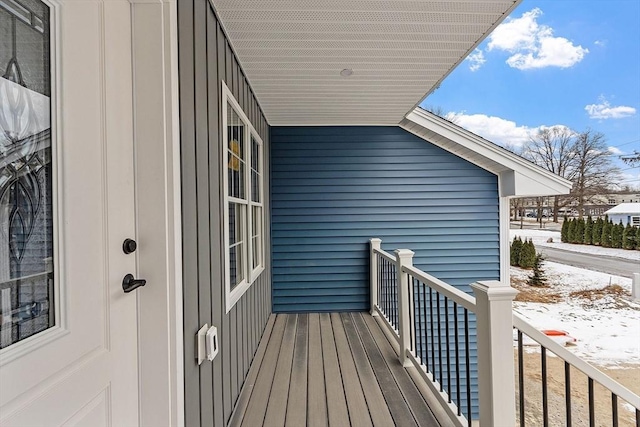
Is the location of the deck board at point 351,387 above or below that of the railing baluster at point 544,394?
below

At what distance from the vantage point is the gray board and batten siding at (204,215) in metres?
1.36

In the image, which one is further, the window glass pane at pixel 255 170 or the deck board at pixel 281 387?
the window glass pane at pixel 255 170

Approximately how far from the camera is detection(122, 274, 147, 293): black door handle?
1078 mm

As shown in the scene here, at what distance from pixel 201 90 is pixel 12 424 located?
57.3 inches

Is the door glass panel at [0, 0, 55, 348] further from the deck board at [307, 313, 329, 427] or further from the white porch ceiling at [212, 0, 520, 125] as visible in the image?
the deck board at [307, 313, 329, 427]

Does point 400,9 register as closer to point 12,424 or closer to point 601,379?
point 601,379

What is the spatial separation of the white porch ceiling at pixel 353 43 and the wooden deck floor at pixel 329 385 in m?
2.66

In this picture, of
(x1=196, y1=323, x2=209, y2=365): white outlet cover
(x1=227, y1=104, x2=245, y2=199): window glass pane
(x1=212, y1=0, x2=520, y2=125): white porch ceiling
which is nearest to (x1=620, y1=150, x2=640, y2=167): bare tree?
(x1=212, y1=0, x2=520, y2=125): white porch ceiling

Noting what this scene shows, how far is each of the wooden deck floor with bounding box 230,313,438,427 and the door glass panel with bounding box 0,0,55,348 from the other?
1650mm

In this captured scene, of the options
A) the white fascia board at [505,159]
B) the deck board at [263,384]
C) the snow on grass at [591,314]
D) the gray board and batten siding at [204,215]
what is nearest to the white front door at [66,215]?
the gray board and batten siding at [204,215]

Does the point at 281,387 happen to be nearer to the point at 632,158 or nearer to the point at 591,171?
the point at 591,171

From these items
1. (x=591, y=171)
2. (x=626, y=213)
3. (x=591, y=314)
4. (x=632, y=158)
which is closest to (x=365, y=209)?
(x=591, y=314)

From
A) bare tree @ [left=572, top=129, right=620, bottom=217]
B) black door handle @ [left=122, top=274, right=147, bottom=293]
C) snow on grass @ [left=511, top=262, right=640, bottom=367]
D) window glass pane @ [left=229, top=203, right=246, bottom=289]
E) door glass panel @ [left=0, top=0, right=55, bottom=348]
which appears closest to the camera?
door glass panel @ [left=0, top=0, right=55, bottom=348]

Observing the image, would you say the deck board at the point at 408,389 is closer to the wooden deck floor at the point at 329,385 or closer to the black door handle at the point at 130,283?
the wooden deck floor at the point at 329,385
